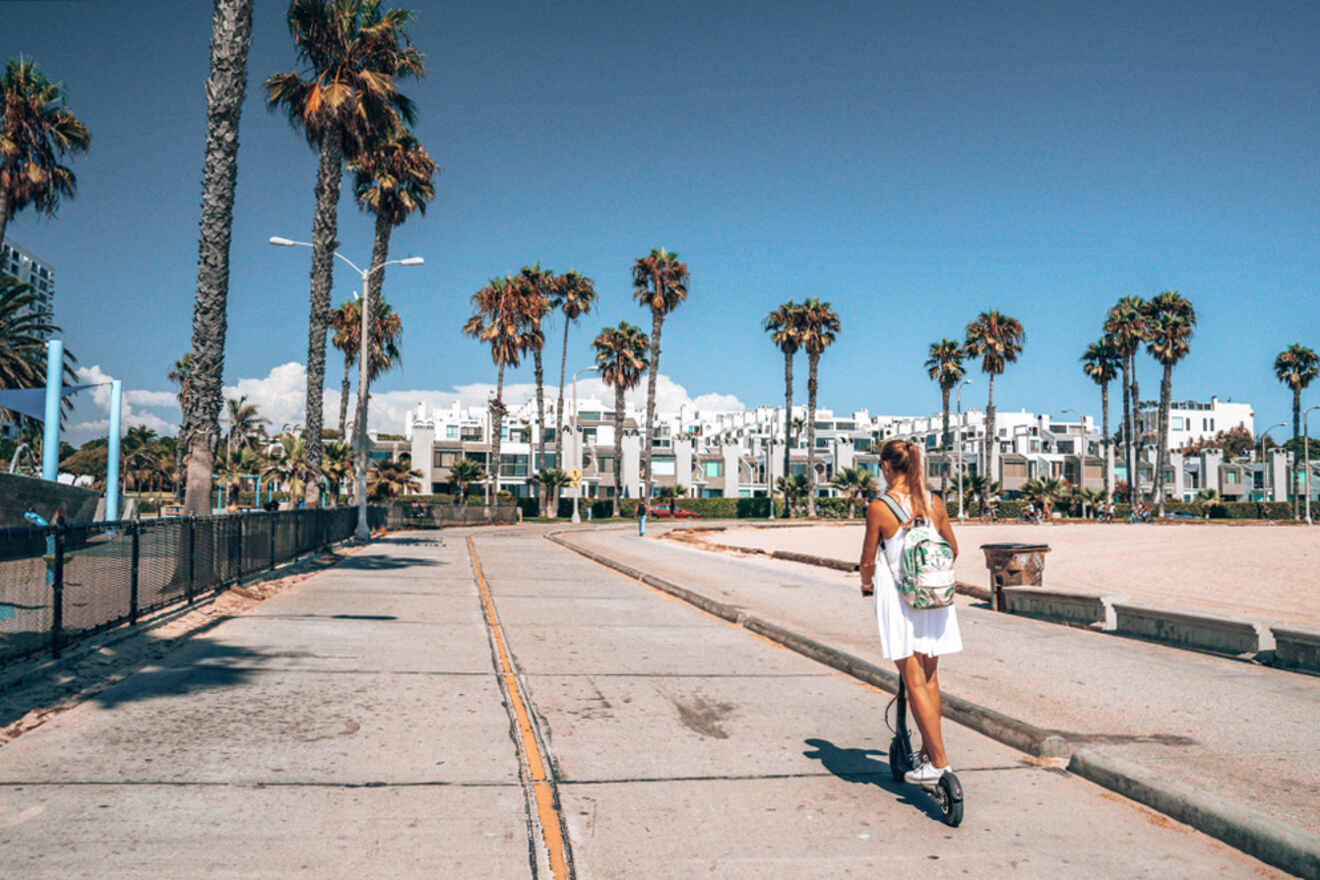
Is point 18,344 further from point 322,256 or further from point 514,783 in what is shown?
point 514,783

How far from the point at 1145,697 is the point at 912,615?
4121mm

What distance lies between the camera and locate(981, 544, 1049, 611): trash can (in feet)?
47.8

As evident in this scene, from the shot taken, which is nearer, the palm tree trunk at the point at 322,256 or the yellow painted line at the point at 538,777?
the yellow painted line at the point at 538,777

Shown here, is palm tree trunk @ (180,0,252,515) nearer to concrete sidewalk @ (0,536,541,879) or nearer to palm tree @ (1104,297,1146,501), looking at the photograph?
concrete sidewalk @ (0,536,541,879)

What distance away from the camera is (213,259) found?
16.2 metres

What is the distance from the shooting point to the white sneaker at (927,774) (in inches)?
195

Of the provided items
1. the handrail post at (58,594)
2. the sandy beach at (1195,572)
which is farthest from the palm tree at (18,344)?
the handrail post at (58,594)

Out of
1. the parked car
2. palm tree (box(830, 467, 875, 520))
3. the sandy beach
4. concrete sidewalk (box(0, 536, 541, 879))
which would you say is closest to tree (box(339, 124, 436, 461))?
the sandy beach

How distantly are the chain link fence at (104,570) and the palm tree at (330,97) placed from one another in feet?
36.3

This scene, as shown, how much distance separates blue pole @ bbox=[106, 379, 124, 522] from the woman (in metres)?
24.9

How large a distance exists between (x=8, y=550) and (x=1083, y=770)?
801cm

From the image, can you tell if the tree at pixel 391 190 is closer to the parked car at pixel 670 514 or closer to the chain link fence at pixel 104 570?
the chain link fence at pixel 104 570

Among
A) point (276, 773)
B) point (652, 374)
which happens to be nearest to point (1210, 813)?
point (276, 773)

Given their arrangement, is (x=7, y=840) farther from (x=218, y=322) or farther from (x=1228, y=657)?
(x=218, y=322)
